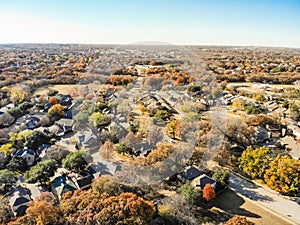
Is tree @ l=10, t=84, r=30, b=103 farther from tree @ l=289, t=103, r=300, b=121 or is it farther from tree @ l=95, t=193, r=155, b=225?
tree @ l=289, t=103, r=300, b=121

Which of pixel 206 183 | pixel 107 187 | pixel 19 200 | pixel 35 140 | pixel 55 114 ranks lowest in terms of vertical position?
pixel 19 200

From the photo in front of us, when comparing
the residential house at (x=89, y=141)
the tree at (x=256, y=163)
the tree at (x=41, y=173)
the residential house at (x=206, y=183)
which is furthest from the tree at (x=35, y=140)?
the tree at (x=256, y=163)

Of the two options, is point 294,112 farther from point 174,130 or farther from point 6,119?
point 6,119

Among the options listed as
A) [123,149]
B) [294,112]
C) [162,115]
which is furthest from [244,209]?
[294,112]

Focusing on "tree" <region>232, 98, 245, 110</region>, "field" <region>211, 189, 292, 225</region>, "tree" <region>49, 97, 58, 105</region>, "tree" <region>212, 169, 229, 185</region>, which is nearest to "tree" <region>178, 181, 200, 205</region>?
"field" <region>211, 189, 292, 225</region>

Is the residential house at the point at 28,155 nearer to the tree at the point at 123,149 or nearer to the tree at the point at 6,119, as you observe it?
the tree at the point at 123,149

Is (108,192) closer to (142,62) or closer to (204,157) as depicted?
(204,157)
